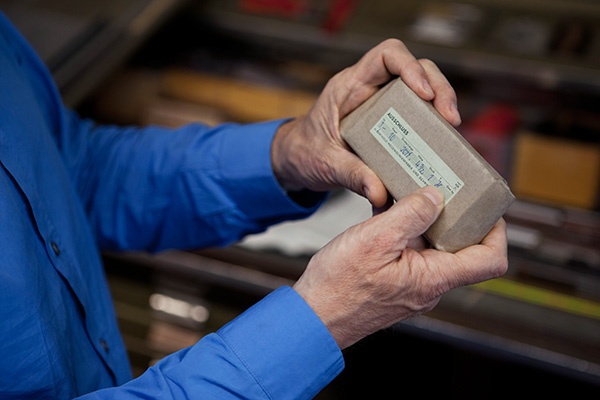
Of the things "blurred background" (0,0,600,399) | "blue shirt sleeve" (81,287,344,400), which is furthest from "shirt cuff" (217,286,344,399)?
"blurred background" (0,0,600,399)

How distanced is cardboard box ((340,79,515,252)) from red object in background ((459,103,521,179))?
3.70ft

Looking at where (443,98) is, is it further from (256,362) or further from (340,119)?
(256,362)

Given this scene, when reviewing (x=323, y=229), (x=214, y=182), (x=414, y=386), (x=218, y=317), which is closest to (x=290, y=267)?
(x=323, y=229)

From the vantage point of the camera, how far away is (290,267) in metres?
1.95

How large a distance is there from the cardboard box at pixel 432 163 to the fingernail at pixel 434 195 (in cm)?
1

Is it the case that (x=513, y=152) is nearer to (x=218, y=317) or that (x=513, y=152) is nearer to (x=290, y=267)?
(x=290, y=267)

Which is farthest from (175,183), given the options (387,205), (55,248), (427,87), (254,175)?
(427,87)

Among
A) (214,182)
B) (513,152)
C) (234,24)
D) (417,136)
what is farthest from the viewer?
(234,24)

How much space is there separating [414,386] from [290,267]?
592 mm

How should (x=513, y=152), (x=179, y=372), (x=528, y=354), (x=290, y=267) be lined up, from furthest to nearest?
(x=513, y=152) < (x=290, y=267) < (x=528, y=354) < (x=179, y=372)

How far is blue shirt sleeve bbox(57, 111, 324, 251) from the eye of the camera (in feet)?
4.19

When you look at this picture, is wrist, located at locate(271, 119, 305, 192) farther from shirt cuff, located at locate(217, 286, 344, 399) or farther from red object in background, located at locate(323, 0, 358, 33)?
red object in background, located at locate(323, 0, 358, 33)

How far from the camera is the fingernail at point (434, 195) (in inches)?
36.4

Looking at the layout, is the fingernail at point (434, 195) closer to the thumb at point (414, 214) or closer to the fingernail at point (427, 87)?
the thumb at point (414, 214)
